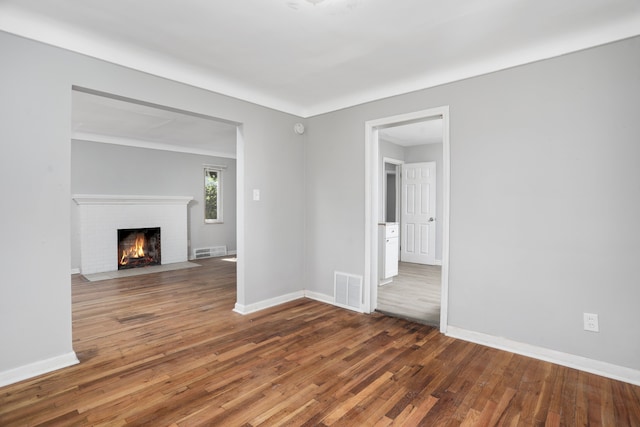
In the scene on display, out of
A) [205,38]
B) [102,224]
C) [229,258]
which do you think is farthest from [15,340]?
[229,258]

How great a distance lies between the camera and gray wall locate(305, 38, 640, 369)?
2385mm

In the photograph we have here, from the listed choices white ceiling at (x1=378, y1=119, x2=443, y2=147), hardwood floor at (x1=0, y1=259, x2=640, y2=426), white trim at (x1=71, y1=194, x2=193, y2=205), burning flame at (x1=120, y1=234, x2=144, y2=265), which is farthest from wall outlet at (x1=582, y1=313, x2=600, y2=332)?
burning flame at (x1=120, y1=234, x2=144, y2=265)

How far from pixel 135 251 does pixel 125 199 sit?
1.09 m

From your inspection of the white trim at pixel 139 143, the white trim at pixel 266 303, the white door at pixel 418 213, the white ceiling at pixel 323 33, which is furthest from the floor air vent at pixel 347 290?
the white trim at pixel 139 143

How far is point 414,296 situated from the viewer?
4.53 meters

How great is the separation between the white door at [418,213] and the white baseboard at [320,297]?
11.6 ft

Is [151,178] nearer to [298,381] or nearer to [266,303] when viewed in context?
[266,303]

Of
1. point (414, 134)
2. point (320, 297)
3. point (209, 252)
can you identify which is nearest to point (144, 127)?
point (209, 252)

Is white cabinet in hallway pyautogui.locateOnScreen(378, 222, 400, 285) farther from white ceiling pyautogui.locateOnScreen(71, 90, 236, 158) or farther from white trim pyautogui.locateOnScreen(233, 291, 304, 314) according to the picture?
white ceiling pyautogui.locateOnScreen(71, 90, 236, 158)

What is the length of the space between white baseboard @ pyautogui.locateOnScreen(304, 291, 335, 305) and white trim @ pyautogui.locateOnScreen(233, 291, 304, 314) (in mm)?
96

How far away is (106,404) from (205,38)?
265 cm

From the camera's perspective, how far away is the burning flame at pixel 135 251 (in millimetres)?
6567

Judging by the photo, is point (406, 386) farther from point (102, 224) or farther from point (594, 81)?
point (102, 224)

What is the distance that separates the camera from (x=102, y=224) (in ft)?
20.4
